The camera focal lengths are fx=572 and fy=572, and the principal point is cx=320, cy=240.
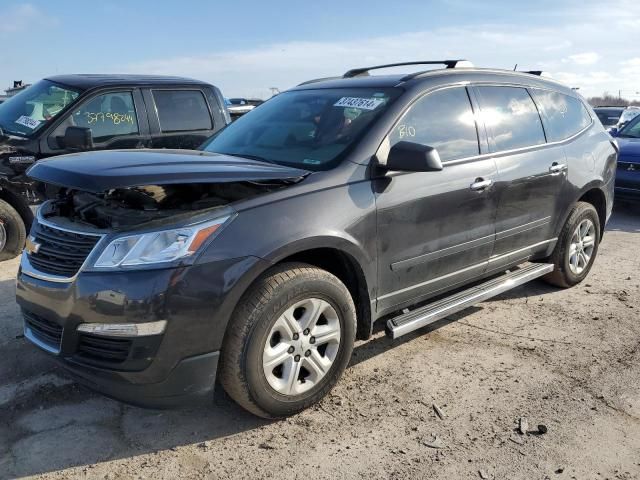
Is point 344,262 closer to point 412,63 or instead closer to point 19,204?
point 412,63

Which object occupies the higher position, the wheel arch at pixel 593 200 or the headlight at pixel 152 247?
the headlight at pixel 152 247

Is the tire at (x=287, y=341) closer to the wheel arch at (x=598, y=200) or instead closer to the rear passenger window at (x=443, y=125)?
the rear passenger window at (x=443, y=125)

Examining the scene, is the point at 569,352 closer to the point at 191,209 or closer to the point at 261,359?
the point at 261,359

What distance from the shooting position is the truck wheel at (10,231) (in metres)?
5.66

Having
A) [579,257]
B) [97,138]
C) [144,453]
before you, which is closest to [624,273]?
[579,257]

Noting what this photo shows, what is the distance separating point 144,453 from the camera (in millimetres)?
2766

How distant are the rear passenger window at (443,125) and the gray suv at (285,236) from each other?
0.04 feet

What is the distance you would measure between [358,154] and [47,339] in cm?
191

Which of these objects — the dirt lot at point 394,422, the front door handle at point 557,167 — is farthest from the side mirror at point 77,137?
the front door handle at point 557,167

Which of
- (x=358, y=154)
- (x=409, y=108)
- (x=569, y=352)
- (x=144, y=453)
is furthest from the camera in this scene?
(x=569, y=352)

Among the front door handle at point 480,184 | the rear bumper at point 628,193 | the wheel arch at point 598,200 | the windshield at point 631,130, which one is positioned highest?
the front door handle at point 480,184

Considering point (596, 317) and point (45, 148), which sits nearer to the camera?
point (596, 317)

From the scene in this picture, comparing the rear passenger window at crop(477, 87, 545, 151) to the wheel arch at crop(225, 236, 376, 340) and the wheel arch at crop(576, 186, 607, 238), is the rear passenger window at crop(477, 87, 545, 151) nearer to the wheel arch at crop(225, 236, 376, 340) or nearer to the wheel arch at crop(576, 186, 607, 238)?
the wheel arch at crop(576, 186, 607, 238)

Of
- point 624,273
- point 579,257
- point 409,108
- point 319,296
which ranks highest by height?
point 409,108
